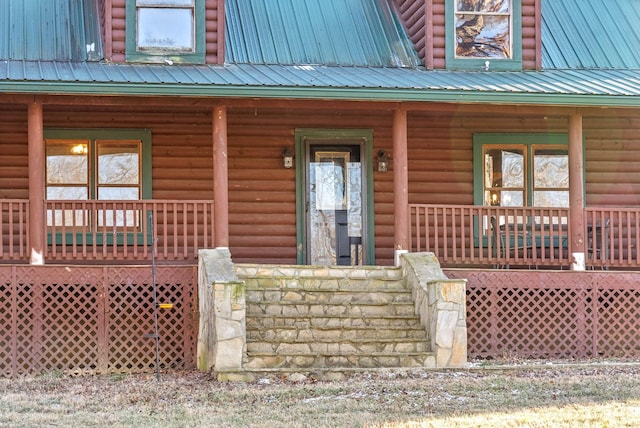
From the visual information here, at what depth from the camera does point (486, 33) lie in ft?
57.5

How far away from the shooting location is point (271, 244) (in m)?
17.4

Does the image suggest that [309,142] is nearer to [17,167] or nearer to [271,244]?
[271,244]

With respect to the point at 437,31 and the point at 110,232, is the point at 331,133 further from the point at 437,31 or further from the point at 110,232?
the point at 110,232

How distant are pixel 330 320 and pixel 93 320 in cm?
322

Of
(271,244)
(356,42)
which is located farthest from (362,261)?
(356,42)

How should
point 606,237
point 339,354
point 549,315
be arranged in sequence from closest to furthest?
point 339,354, point 549,315, point 606,237

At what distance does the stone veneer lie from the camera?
13.0 m

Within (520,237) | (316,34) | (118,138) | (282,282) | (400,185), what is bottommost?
(282,282)

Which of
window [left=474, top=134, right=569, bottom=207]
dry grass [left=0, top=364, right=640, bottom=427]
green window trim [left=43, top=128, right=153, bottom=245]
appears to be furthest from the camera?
window [left=474, top=134, right=569, bottom=207]

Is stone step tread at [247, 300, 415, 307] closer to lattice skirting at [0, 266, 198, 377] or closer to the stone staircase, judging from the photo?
the stone staircase

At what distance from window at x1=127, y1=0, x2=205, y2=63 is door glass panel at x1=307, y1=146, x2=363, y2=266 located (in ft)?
8.12

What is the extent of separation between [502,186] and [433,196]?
3.57 feet

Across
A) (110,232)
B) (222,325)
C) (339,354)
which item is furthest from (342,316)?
(110,232)

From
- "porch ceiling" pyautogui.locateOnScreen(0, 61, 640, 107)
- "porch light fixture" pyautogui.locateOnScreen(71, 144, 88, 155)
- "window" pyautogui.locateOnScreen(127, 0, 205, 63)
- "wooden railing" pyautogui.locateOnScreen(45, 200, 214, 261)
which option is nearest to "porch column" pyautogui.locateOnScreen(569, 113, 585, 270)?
"porch ceiling" pyautogui.locateOnScreen(0, 61, 640, 107)
